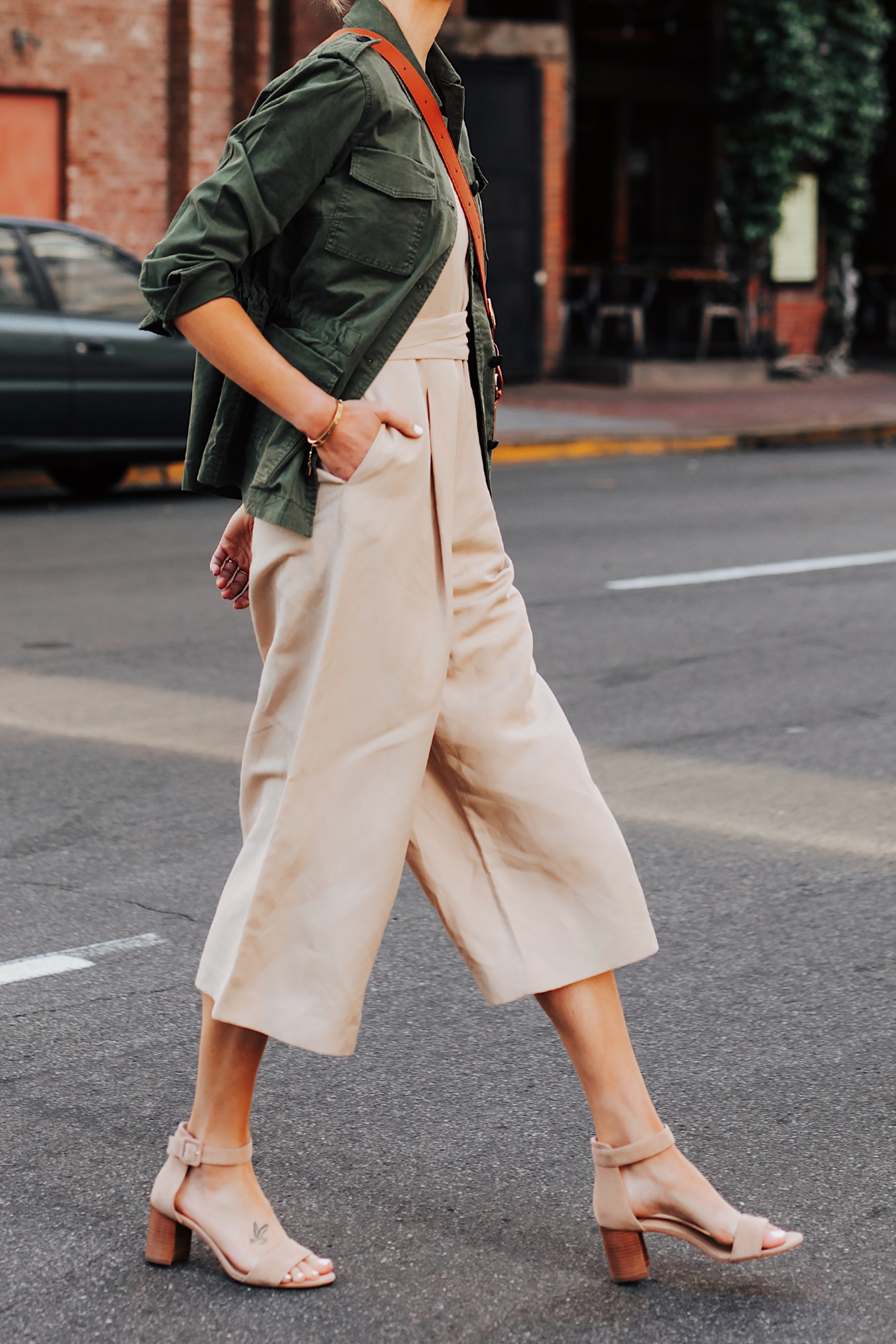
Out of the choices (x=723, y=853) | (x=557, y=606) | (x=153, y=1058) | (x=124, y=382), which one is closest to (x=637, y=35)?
(x=124, y=382)

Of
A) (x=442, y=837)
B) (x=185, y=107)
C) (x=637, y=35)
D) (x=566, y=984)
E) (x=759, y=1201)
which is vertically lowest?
(x=759, y=1201)

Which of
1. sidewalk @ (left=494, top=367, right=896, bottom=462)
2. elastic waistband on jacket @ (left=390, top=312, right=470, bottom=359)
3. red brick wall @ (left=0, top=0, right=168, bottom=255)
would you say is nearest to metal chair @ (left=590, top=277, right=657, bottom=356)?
sidewalk @ (left=494, top=367, right=896, bottom=462)

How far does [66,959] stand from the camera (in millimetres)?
4184

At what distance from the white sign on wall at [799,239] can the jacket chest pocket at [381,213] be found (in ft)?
70.0

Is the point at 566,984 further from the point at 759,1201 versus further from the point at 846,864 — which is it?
the point at 846,864

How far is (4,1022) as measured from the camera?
3824 millimetres

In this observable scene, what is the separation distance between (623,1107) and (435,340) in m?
1.11

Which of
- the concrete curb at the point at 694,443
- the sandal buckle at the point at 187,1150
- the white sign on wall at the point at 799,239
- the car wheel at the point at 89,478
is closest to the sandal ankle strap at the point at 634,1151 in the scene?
the sandal buckle at the point at 187,1150

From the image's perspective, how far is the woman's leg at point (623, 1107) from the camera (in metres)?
2.73

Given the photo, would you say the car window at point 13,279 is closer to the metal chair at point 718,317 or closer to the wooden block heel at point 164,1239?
the wooden block heel at point 164,1239

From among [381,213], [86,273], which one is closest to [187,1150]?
[381,213]

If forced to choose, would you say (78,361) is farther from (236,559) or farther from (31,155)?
(236,559)

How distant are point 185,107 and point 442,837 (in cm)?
1657

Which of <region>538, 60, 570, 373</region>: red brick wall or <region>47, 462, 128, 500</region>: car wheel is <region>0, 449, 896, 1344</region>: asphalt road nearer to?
<region>47, 462, 128, 500</region>: car wheel
